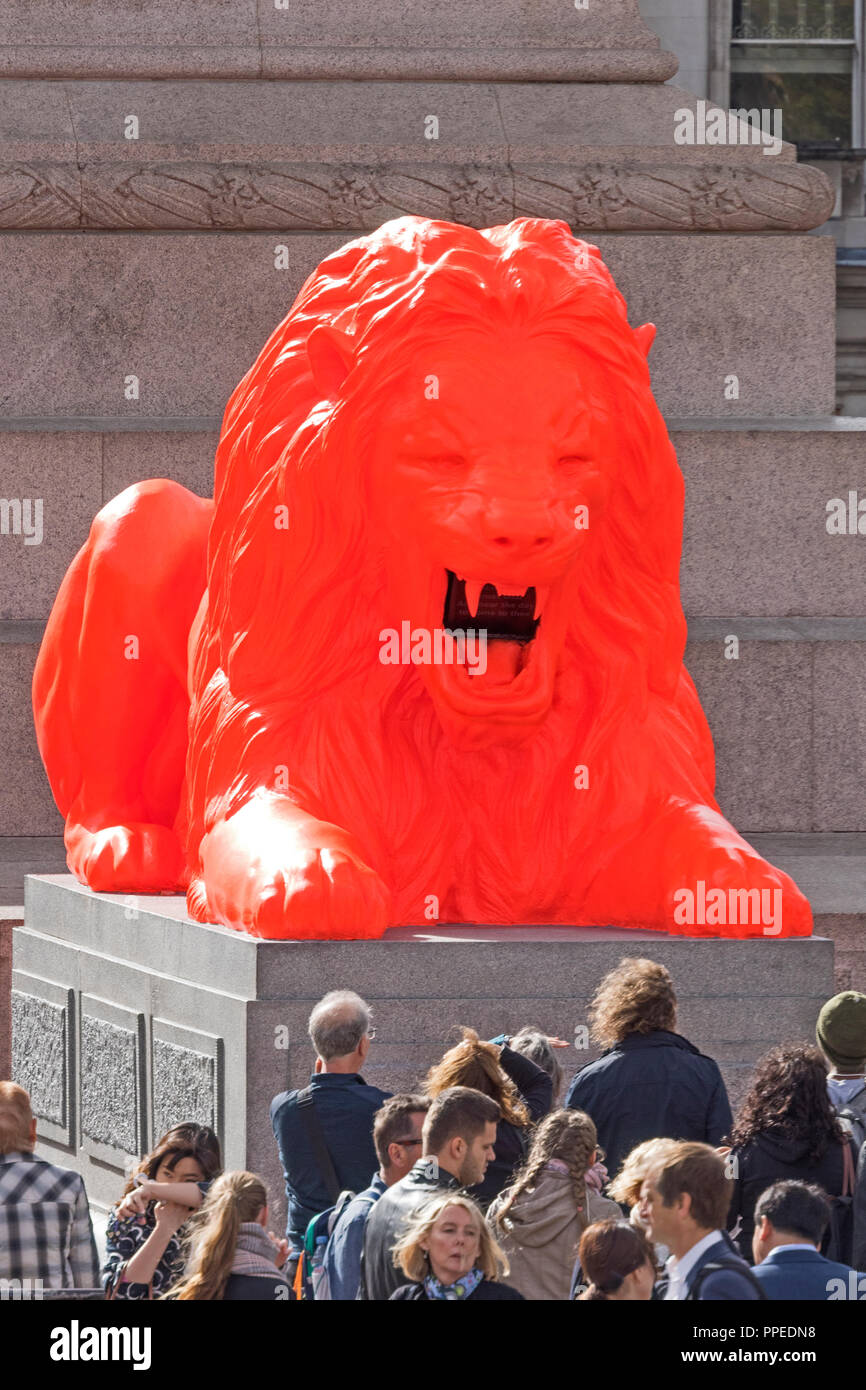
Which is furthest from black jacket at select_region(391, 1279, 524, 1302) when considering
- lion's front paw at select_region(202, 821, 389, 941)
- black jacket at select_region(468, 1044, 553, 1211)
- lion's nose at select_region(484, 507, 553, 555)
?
lion's nose at select_region(484, 507, 553, 555)

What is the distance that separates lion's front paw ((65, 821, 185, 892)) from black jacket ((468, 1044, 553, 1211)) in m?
2.55

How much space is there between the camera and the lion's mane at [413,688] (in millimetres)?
7473

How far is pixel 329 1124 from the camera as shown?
19.5 ft

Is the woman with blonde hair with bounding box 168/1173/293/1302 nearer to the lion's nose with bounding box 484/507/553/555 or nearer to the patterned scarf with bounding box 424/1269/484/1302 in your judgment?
the patterned scarf with bounding box 424/1269/484/1302

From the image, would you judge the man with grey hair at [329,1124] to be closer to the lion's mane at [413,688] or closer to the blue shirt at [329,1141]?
the blue shirt at [329,1141]

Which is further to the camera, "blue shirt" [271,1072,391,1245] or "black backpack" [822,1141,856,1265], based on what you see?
"blue shirt" [271,1072,391,1245]

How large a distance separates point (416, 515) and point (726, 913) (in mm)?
1325

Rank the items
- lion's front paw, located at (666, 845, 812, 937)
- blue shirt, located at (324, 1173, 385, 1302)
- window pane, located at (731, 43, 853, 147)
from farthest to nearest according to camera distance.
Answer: window pane, located at (731, 43, 853, 147), lion's front paw, located at (666, 845, 812, 937), blue shirt, located at (324, 1173, 385, 1302)

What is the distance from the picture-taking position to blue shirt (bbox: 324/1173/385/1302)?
16.5ft

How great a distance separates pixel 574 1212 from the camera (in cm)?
534

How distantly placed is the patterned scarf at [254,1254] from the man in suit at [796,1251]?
33.8 inches

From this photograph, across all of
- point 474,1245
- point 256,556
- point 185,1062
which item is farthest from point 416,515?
point 474,1245
